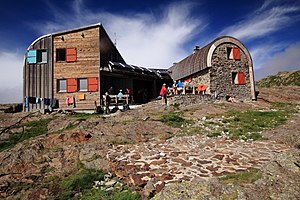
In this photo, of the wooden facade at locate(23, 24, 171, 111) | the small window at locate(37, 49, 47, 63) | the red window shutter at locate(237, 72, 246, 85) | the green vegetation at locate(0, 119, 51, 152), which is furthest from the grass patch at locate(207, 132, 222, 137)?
the small window at locate(37, 49, 47, 63)

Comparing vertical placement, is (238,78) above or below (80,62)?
below

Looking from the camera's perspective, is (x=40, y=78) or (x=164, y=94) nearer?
(x=164, y=94)

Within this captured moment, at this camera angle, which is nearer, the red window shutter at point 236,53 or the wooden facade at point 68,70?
the wooden facade at point 68,70

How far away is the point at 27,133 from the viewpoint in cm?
1324

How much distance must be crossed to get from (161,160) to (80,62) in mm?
17052

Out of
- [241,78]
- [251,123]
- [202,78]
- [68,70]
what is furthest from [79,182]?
[241,78]

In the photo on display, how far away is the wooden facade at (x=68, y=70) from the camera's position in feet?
69.9

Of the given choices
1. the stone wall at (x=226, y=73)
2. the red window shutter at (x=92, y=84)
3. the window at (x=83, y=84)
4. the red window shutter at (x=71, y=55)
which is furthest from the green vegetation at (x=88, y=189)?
the stone wall at (x=226, y=73)

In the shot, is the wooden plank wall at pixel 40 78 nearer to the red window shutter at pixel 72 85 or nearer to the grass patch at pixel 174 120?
the red window shutter at pixel 72 85

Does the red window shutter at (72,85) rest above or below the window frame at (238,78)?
below

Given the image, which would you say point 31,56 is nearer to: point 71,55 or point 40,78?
point 40,78

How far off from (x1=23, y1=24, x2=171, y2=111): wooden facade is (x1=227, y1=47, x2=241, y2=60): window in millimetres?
12100

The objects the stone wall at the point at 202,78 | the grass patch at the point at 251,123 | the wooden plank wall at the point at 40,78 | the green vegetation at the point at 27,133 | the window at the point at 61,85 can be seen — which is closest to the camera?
the grass patch at the point at 251,123

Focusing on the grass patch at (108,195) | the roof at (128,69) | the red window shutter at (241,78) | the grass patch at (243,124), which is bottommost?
the grass patch at (108,195)
